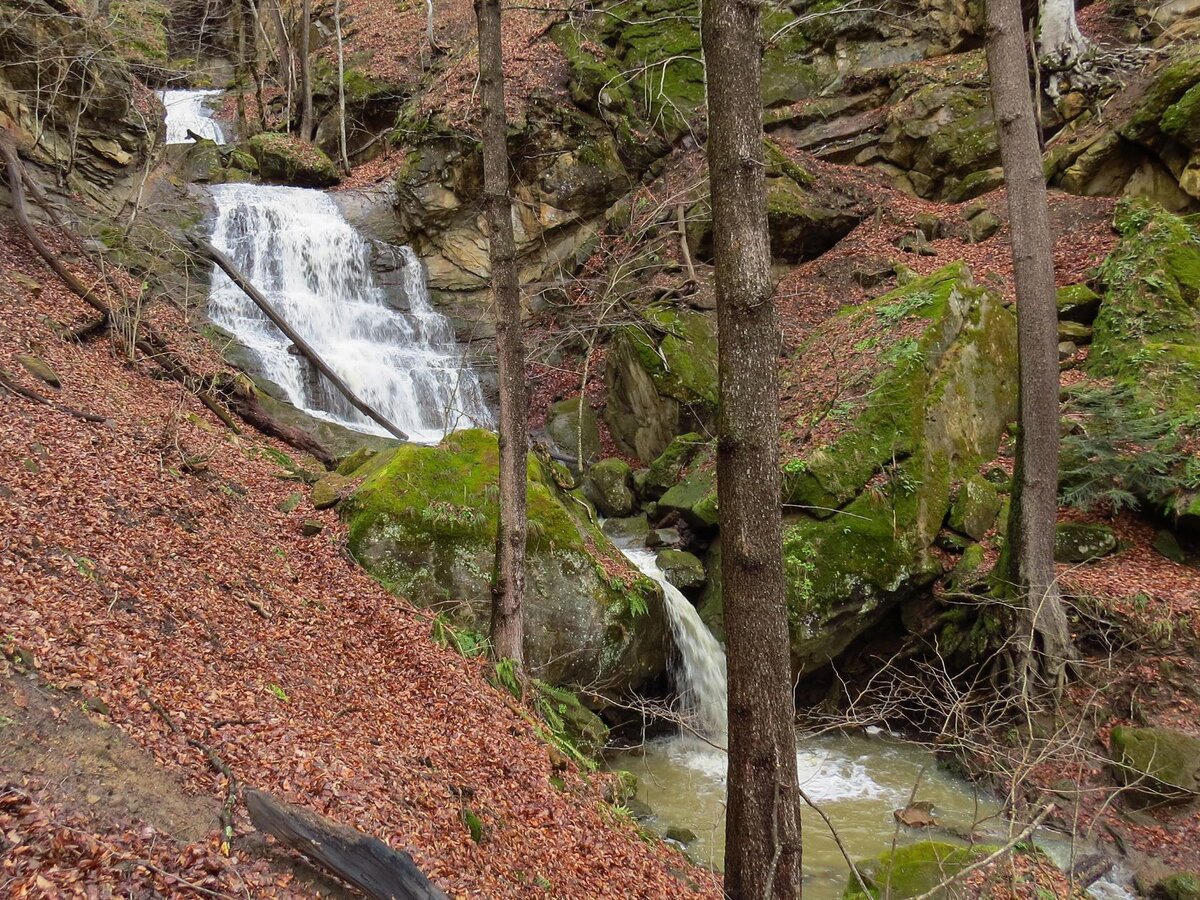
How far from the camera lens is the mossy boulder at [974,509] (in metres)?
9.00

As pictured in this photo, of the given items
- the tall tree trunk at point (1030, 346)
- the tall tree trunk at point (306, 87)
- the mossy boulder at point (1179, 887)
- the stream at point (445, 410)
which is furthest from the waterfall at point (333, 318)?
the mossy boulder at point (1179, 887)

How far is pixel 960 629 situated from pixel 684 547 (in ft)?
12.5

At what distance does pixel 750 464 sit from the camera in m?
3.55


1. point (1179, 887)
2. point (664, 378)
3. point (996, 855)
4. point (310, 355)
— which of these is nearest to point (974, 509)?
point (1179, 887)

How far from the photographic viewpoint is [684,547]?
1070 centimetres

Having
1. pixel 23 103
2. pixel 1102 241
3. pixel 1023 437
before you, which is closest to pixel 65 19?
pixel 23 103

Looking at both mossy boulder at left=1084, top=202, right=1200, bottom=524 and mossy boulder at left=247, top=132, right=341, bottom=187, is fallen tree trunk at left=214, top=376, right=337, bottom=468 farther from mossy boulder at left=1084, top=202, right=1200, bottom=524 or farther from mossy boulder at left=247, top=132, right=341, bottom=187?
mossy boulder at left=247, top=132, right=341, bottom=187

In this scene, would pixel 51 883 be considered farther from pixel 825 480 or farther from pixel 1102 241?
pixel 1102 241

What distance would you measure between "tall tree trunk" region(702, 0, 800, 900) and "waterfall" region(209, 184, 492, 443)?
9.47 metres

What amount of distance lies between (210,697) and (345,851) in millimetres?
1578

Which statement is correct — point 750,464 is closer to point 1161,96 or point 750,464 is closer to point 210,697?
point 210,697

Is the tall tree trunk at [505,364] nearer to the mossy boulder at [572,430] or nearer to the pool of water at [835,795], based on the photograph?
the pool of water at [835,795]

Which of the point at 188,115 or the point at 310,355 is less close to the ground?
the point at 188,115

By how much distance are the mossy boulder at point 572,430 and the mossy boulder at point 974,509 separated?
23.1 ft
